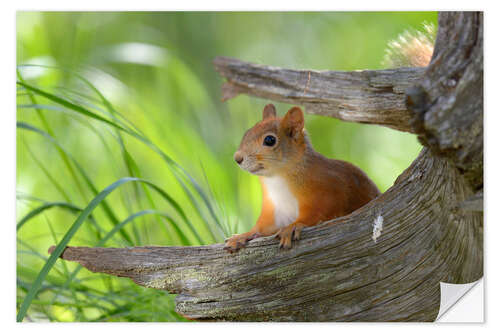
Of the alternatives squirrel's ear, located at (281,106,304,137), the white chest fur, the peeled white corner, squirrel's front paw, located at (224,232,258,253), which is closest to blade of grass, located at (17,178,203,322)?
squirrel's front paw, located at (224,232,258,253)

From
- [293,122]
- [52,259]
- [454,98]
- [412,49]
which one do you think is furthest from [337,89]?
[52,259]

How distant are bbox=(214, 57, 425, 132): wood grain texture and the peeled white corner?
716 mm

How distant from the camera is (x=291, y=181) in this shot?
2.48m

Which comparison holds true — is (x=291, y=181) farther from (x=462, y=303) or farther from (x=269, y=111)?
(x=462, y=303)

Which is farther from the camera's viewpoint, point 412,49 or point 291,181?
point 412,49

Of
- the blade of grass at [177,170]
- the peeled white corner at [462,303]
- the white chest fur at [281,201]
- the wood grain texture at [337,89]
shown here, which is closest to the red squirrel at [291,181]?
the white chest fur at [281,201]

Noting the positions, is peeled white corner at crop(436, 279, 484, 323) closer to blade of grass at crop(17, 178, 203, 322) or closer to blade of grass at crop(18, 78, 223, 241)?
blade of grass at crop(18, 78, 223, 241)

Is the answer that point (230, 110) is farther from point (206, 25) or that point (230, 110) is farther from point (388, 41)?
point (388, 41)

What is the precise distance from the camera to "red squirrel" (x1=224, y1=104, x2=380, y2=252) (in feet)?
7.92

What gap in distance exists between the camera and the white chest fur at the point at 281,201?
249cm

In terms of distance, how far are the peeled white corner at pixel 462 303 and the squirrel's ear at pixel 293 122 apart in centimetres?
92

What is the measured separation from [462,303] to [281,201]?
896 millimetres

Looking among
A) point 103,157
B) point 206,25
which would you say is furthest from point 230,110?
point 103,157
